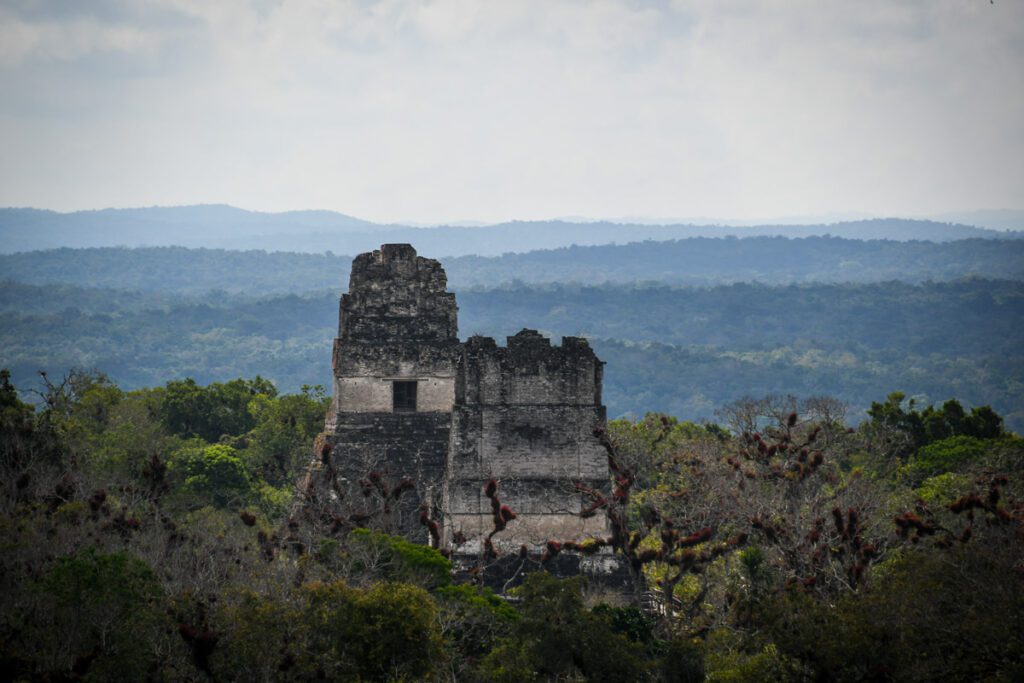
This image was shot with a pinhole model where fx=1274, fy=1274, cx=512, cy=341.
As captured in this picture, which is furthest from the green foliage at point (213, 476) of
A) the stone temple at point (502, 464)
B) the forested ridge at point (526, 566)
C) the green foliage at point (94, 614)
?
the green foliage at point (94, 614)

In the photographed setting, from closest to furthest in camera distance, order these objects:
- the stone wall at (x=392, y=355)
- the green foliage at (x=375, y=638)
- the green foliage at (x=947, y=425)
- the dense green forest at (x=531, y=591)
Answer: the dense green forest at (x=531, y=591)
the green foliage at (x=375, y=638)
the stone wall at (x=392, y=355)
the green foliage at (x=947, y=425)

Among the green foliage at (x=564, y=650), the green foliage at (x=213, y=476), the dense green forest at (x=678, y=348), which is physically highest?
the green foliage at (x=564, y=650)

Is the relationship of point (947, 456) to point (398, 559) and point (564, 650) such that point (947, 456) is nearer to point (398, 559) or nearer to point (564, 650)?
point (398, 559)

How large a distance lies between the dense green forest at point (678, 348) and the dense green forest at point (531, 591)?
9866 cm

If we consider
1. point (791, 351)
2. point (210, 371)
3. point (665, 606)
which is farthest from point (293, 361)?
point (665, 606)

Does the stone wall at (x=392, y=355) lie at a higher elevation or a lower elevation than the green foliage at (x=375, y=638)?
higher

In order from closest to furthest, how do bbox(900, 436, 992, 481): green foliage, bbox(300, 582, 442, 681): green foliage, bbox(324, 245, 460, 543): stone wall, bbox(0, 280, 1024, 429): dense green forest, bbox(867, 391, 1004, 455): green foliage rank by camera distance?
1. bbox(300, 582, 442, 681): green foliage
2. bbox(324, 245, 460, 543): stone wall
3. bbox(900, 436, 992, 481): green foliage
4. bbox(867, 391, 1004, 455): green foliage
5. bbox(0, 280, 1024, 429): dense green forest

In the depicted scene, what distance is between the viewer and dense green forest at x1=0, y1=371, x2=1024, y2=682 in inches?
533

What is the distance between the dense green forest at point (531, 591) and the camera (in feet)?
44.4

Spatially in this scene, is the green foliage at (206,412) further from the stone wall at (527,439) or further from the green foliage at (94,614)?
the green foliage at (94,614)

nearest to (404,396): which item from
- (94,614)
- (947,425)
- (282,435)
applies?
(94,614)

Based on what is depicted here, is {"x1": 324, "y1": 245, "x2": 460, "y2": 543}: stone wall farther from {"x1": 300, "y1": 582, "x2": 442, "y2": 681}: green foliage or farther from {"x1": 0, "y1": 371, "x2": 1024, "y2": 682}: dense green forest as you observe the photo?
{"x1": 300, "y1": 582, "x2": 442, "y2": 681}: green foliage

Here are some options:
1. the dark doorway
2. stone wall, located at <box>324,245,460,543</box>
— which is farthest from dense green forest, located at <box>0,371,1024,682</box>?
the dark doorway

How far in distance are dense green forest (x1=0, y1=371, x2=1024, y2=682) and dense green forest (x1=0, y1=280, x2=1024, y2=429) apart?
98.7m
